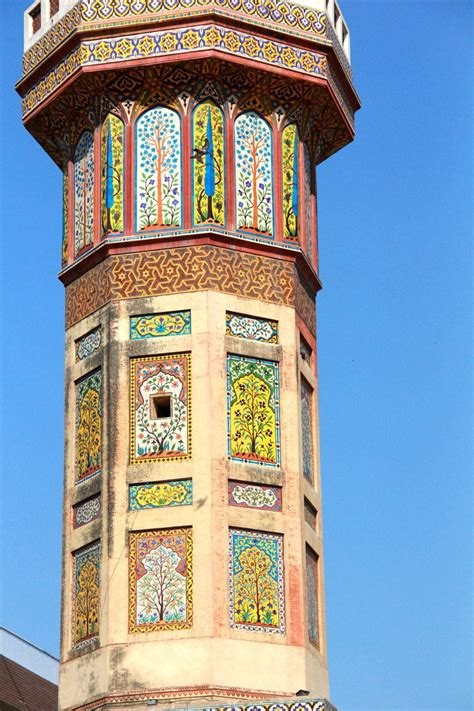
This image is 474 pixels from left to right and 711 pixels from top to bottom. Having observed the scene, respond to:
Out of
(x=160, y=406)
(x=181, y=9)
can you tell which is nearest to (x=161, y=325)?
(x=160, y=406)

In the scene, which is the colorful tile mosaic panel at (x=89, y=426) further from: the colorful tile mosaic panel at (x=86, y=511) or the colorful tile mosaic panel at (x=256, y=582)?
the colorful tile mosaic panel at (x=256, y=582)

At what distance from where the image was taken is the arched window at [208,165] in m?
18.4

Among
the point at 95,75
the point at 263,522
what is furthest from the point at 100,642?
the point at 95,75

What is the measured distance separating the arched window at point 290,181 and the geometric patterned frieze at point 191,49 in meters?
0.74

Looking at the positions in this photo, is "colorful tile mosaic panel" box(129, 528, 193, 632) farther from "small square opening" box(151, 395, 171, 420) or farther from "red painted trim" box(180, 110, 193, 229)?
"red painted trim" box(180, 110, 193, 229)

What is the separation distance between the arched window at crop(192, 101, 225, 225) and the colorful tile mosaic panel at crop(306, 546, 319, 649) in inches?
145

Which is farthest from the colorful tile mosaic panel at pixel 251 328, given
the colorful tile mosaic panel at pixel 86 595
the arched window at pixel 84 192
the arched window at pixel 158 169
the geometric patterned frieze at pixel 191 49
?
the geometric patterned frieze at pixel 191 49

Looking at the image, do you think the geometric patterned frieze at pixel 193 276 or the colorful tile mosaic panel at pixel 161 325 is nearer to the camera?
the colorful tile mosaic panel at pixel 161 325

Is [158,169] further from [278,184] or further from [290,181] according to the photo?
[290,181]

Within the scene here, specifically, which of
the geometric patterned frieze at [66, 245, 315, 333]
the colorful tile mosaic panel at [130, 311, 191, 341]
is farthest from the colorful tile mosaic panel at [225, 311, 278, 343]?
the colorful tile mosaic panel at [130, 311, 191, 341]

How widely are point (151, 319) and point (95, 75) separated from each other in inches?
111

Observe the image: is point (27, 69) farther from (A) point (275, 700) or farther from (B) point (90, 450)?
(A) point (275, 700)

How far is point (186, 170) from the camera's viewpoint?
732 inches

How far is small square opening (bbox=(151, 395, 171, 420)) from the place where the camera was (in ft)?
58.4
